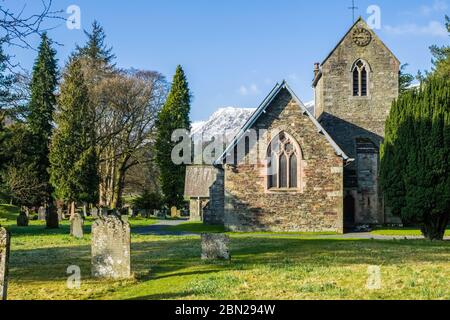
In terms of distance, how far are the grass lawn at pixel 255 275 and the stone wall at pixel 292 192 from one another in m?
11.7

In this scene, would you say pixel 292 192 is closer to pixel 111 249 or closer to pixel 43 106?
pixel 111 249

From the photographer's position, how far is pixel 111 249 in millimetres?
12555

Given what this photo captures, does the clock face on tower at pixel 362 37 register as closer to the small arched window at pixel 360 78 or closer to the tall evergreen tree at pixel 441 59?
the small arched window at pixel 360 78

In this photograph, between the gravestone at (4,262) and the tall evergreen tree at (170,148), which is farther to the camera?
the tall evergreen tree at (170,148)

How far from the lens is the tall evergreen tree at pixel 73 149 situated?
132ft

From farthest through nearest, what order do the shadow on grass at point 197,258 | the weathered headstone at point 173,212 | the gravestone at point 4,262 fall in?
1. the weathered headstone at point 173,212
2. the shadow on grass at point 197,258
3. the gravestone at point 4,262

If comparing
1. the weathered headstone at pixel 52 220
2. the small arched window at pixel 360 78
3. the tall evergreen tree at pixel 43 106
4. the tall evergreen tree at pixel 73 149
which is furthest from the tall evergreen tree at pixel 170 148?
the small arched window at pixel 360 78

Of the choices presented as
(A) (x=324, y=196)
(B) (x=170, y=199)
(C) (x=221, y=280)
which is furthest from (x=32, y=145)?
(C) (x=221, y=280)

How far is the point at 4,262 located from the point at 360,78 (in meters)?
32.3

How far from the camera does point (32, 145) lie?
41562 millimetres

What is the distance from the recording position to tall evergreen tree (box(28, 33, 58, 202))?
42.4 meters
